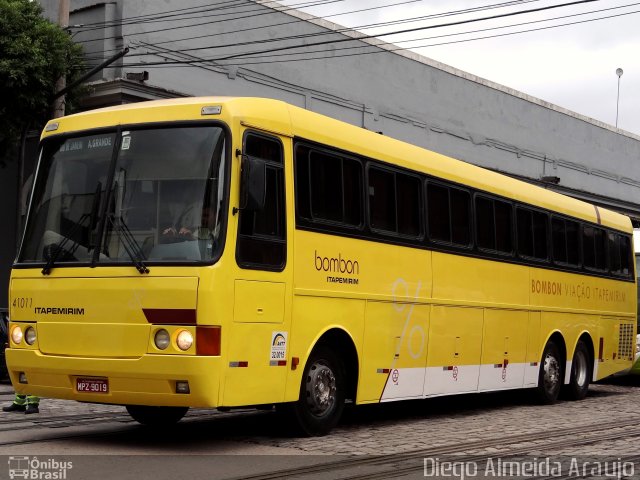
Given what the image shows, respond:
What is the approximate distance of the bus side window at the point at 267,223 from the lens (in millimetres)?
9586

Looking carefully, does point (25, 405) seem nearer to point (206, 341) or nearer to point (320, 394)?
point (320, 394)

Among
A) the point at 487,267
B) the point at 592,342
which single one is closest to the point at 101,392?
the point at 487,267

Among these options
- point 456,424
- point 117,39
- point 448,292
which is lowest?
point 456,424

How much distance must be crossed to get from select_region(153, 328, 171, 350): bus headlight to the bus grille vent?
12.2 metres

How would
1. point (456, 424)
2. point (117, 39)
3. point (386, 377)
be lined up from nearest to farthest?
point (386, 377) → point (456, 424) → point (117, 39)

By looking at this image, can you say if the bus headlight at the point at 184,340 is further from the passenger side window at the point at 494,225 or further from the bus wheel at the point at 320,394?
the passenger side window at the point at 494,225

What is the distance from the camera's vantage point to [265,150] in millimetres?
10094

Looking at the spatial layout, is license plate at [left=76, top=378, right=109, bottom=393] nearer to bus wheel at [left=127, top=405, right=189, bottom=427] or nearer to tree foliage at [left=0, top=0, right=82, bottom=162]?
bus wheel at [left=127, top=405, right=189, bottom=427]

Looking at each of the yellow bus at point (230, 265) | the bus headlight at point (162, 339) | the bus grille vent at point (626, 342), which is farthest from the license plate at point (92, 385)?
the bus grille vent at point (626, 342)

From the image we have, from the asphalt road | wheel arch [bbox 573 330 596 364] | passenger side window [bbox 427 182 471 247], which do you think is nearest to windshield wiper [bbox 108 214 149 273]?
the asphalt road

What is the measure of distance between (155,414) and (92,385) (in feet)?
6.87

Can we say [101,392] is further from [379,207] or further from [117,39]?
[117,39]

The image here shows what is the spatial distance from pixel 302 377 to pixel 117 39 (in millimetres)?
16579

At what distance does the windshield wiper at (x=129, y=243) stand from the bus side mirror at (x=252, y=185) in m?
1.05
